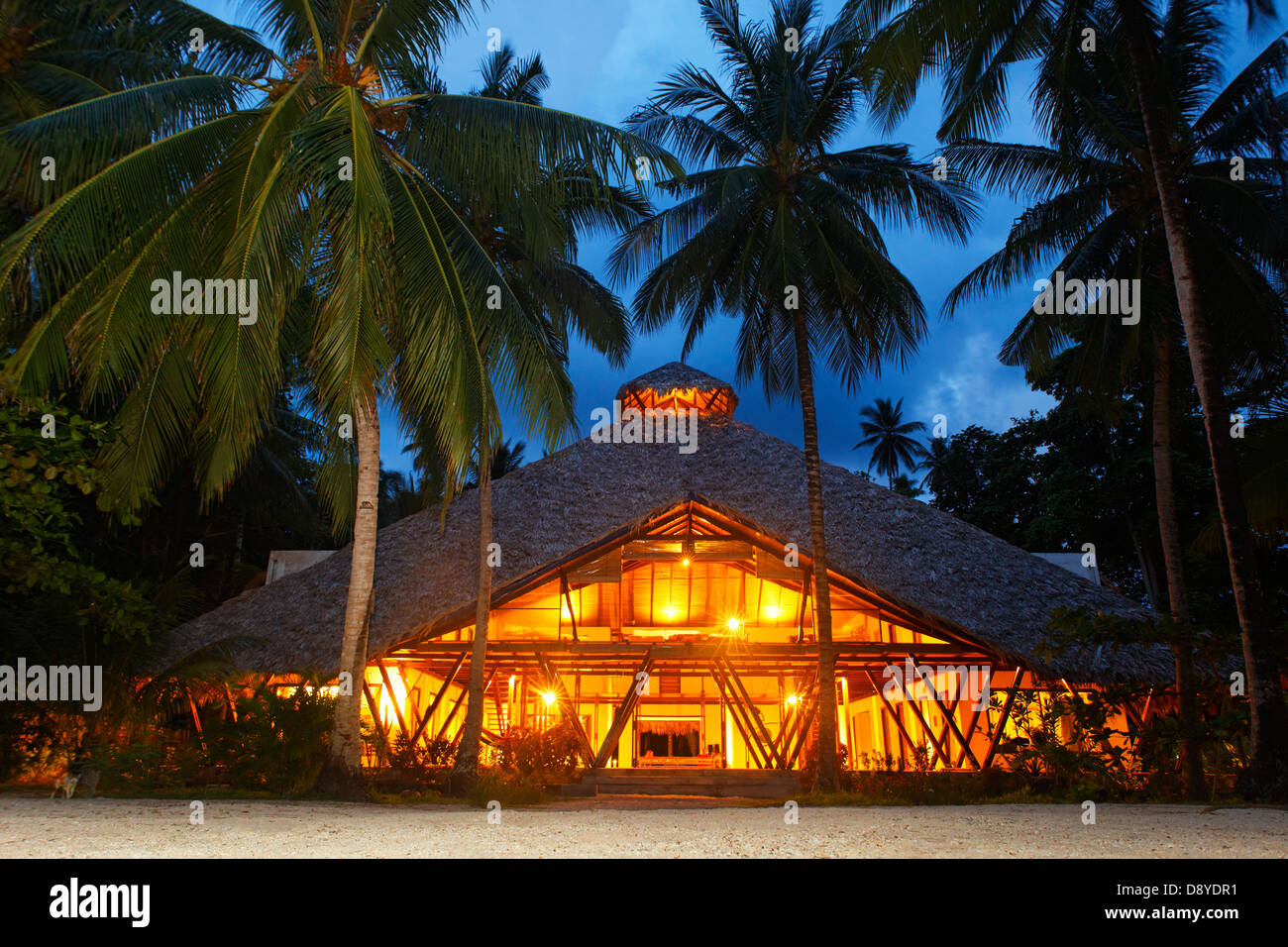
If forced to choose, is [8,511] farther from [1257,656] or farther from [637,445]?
[637,445]

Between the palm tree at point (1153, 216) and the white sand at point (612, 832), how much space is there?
593cm

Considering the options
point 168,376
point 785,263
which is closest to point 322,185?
point 168,376

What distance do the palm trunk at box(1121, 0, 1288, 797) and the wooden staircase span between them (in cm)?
636

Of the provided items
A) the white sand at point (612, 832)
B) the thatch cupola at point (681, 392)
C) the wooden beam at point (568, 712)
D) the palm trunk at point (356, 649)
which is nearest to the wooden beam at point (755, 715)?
the wooden beam at point (568, 712)

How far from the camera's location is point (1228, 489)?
10359mm

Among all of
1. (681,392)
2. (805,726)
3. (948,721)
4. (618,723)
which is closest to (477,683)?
(618,723)

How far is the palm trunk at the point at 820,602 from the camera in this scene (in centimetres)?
1309

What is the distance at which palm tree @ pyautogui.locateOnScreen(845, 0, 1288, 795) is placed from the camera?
9.87 m

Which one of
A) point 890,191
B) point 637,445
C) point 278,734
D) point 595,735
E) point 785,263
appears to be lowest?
point 595,735

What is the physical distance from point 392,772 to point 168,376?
6.74m

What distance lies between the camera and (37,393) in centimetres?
768

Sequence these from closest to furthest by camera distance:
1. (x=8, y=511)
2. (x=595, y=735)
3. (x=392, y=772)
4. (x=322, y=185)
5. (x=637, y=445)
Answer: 1. (x=8, y=511)
2. (x=322, y=185)
3. (x=392, y=772)
4. (x=595, y=735)
5. (x=637, y=445)
